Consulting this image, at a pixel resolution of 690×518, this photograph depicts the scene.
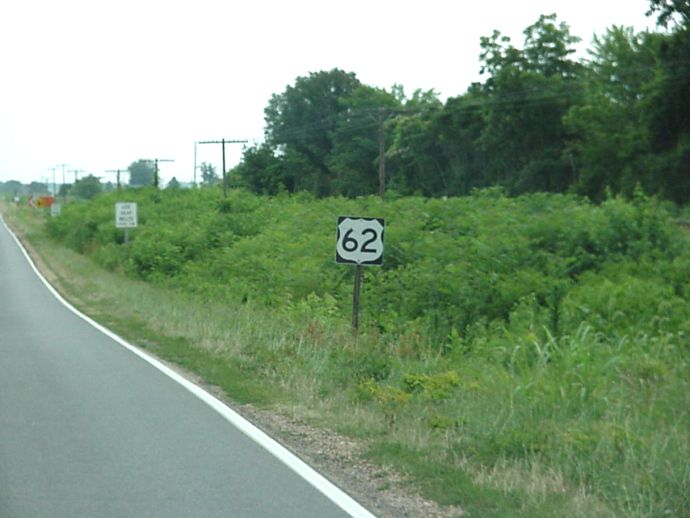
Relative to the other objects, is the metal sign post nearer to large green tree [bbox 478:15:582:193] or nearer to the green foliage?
large green tree [bbox 478:15:582:193]

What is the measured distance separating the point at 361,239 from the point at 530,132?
48.4 metres

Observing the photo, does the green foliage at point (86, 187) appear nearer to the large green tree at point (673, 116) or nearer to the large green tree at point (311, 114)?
the large green tree at point (311, 114)

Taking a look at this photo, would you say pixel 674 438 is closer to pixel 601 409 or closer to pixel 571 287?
pixel 601 409

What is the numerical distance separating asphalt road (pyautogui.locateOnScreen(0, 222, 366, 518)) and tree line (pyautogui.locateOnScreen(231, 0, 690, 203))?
3243 centimetres

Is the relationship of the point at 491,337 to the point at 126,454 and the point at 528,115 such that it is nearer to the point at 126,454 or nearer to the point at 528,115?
the point at 126,454

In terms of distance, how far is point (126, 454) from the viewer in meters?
10.3

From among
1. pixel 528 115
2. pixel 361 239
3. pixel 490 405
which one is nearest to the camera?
pixel 490 405

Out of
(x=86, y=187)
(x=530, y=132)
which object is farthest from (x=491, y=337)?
(x=86, y=187)

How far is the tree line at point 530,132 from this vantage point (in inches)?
1847

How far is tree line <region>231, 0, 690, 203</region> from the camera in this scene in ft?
154

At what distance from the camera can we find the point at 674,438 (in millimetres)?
9359

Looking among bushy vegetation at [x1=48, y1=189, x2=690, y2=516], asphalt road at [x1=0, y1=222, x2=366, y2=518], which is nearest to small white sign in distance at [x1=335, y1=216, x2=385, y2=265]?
bushy vegetation at [x1=48, y1=189, x2=690, y2=516]

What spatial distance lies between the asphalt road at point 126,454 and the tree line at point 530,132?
3243 cm

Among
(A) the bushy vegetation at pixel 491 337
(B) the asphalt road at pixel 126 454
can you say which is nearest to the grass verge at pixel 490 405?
(A) the bushy vegetation at pixel 491 337
